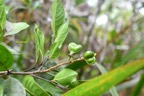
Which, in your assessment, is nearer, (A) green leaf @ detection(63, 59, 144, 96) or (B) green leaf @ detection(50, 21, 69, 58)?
(A) green leaf @ detection(63, 59, 144, 96)

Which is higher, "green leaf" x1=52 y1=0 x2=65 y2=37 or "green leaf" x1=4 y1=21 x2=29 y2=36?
"green leaf" x1=52 y1=0 x2=65 y2=37

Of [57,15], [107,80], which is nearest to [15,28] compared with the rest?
[57,15]

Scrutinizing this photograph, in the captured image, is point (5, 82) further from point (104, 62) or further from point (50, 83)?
point (104, 62)

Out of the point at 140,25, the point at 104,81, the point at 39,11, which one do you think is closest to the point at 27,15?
the point at 39,11

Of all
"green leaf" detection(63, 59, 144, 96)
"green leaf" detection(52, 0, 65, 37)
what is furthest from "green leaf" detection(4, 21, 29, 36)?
"green leaf" detection(63, 59, 144, 96)

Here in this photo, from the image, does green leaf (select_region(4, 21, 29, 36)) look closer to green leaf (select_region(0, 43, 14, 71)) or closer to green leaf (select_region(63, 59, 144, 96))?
green leaf (select_region(0, 43, 14, 71))
